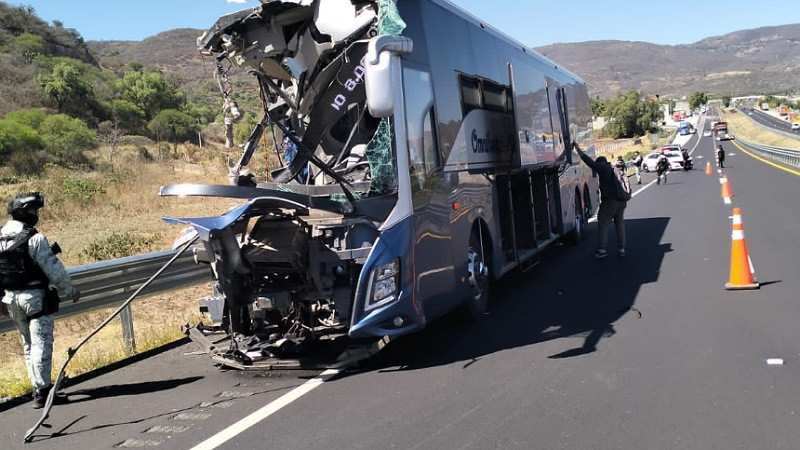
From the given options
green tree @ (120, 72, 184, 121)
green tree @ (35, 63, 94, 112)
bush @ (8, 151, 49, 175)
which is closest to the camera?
bush @ (8, 151, 49, 175)

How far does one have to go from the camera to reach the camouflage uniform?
21.9ft

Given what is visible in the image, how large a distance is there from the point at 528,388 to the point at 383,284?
1.55 m

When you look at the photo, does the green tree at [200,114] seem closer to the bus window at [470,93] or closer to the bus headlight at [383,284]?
the bus window at [470,93]

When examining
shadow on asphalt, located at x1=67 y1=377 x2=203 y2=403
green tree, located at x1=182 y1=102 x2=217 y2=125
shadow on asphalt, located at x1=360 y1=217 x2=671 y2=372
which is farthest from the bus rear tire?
green tree, located at x1=182 y1=102 x2=217 y2=125

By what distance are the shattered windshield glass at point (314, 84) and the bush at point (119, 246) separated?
8476 millimetres

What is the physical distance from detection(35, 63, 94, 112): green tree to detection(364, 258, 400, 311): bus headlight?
4417cm

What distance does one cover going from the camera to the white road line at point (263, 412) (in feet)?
17.8

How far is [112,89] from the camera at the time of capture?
53594 millimetres

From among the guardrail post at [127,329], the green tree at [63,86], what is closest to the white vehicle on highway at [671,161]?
the green tree at [63,86]

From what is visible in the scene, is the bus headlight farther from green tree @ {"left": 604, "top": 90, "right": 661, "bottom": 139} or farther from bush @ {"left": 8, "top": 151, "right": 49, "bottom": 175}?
green tree @ {"left": 604, "top": 90, "right": 661, "bottom": 139}

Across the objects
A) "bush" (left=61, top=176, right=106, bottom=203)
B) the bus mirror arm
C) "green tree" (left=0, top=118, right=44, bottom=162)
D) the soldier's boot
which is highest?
"green tree" (left=0, top=118, right=44, bottom=162)

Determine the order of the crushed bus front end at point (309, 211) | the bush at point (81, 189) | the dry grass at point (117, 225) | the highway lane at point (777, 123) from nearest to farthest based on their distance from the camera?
the crushed bus front end at point (309, 211) → the dry grass at point (117, 225) → the bush at point (81, 189) → the highway lane at point (777, 123)

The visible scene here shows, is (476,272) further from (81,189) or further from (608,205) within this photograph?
(81,189)

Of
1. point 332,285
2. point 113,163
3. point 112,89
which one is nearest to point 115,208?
point 113,163
